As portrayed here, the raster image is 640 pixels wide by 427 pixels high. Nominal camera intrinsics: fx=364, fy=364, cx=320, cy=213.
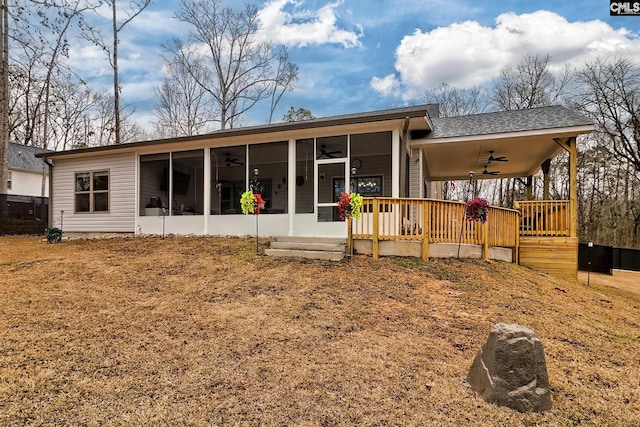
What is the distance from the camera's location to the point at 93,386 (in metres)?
3.03

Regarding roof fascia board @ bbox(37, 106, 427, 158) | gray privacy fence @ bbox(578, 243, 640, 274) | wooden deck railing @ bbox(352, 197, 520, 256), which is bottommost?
gray privacy fence @ bbox(578, 243, 640, 274)

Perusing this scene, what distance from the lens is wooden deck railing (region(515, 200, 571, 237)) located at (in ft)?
28.2

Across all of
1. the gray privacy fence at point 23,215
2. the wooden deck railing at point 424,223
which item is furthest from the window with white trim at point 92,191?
the wooden deck railing at point 424,223

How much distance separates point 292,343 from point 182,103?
1010 inches

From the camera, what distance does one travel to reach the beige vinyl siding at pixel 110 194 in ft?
36.1

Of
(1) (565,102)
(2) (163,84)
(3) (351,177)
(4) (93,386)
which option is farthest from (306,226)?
(2) (163,84)

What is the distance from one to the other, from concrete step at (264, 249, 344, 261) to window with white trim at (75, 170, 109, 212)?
6745 mm

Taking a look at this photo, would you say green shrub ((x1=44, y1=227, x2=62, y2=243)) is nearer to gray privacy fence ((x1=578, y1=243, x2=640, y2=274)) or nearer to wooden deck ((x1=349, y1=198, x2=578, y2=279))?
wooden deck ((x1=349, y1=198, x2=578, y2=279))

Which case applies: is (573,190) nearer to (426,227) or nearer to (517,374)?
(426,227)

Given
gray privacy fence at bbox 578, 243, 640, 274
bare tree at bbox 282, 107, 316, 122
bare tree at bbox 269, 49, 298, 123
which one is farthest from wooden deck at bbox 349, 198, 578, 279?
bare tree at bbox 269, 49, 298, 123

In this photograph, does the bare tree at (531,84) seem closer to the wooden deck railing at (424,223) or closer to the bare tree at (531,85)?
the bare tree at (531,85)

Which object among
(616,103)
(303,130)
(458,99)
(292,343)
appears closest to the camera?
(292,343)

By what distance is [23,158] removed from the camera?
868 inches

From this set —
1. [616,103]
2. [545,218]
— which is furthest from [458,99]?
[545,218]
